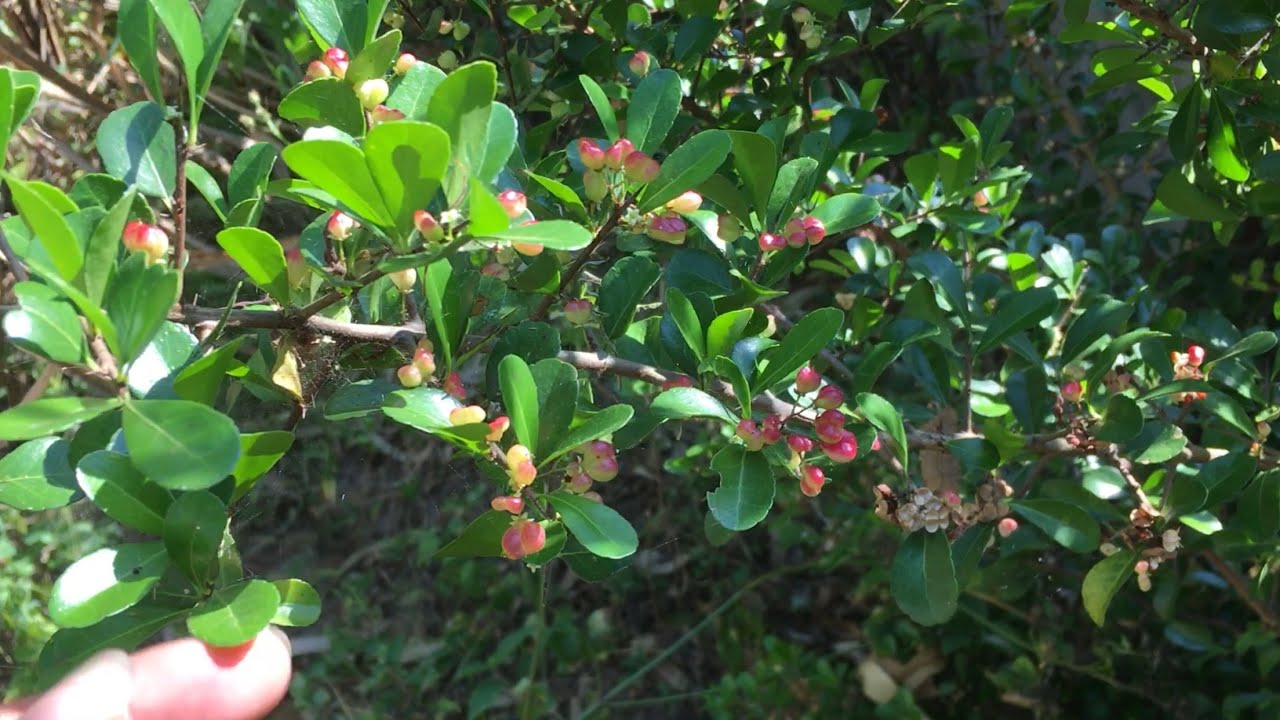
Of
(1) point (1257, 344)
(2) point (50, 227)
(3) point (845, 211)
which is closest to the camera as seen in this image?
(2) point (50, 227)

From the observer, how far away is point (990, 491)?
3.50 feet

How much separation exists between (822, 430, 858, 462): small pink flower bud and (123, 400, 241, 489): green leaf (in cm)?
46

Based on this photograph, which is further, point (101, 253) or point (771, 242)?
point (771, 242)

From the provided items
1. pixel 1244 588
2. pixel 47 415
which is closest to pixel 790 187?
pixel 47 415

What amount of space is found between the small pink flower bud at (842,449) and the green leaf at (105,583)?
1.56 feet

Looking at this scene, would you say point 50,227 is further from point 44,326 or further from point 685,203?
point 685,203

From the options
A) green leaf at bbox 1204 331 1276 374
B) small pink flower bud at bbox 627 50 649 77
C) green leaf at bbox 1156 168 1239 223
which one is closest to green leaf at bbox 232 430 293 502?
small pink flower bud at bbox 627 50 649 77

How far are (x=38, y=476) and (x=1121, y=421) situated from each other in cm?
88

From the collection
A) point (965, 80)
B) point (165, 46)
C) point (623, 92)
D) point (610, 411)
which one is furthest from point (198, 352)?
point (965, 80)

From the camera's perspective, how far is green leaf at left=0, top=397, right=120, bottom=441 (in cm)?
54

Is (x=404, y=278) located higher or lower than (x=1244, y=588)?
higher

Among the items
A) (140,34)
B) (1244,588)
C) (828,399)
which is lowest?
(1244,588)

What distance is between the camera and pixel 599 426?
27.6 inches

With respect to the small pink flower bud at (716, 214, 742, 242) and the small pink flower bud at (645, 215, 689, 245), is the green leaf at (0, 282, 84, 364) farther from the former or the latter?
the small pink flower bud at (716, 214, 742, 242)
